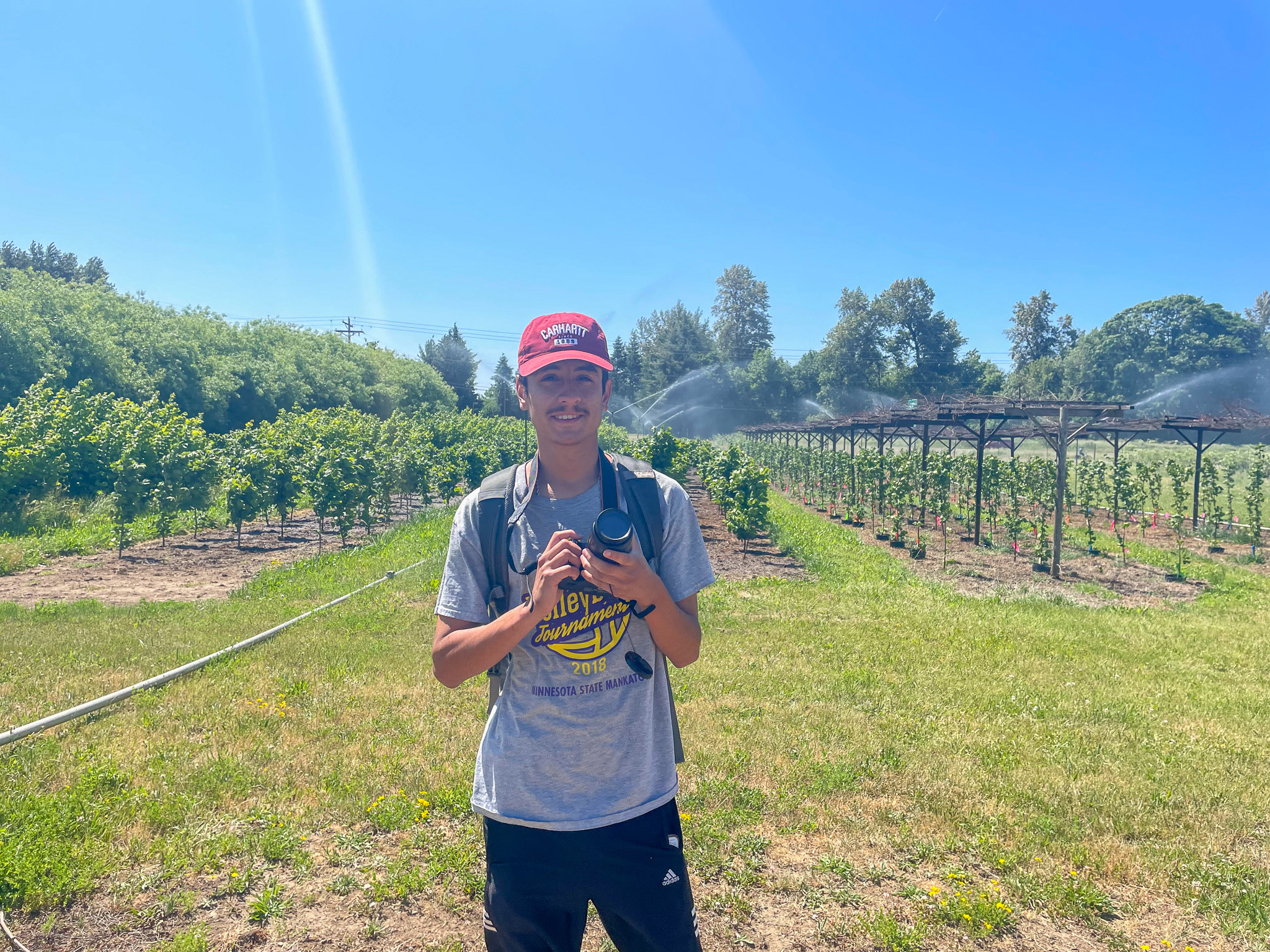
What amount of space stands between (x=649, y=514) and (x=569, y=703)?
1.77ft

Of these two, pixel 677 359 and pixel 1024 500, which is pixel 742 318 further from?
pixel 1024 500

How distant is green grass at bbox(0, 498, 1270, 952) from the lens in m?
3.67

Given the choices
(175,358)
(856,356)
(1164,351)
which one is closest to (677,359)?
(856,356)

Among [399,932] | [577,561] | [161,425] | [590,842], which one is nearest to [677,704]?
[399,932]

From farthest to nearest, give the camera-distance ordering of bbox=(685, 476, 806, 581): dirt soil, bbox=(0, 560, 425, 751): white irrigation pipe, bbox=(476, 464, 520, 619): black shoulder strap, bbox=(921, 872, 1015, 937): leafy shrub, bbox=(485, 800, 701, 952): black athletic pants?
bbox=(685, 476, 806, 581): dirt soil
bbox=(0, 560, 425, 751): white irrigation pipe
bbox=(921, 872, 1015, 937): leafy shrub
bbox=(476, 464, 520, 619): black shoulder strap
bbox=(485, 800, 701, 952): black athletic pants

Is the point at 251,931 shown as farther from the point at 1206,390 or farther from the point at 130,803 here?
the point at 1206,390

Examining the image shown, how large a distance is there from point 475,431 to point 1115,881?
31.7 m

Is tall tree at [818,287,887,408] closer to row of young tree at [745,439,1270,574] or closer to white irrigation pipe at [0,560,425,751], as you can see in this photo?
row of young tree at [745,439,1270,574]

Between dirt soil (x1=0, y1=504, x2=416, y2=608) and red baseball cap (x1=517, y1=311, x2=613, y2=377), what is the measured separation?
10.1 meters

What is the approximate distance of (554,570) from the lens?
1599 millimetres

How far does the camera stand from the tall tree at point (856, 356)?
234 feet

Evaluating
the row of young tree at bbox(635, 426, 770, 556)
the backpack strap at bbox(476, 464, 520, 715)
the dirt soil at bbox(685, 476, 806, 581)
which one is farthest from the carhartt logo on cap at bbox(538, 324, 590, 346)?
the row of young tree at bbox(635, 426, 770, 556)

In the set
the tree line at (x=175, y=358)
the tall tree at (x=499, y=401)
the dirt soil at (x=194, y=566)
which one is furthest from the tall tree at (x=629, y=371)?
the dirt soil at (x=194, y=566)

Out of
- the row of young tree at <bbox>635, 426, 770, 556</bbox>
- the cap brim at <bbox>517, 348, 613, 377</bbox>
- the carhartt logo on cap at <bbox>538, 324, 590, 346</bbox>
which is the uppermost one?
the carhartt logo on cap at <bbox>538, 324, 590, 346</bbox>
